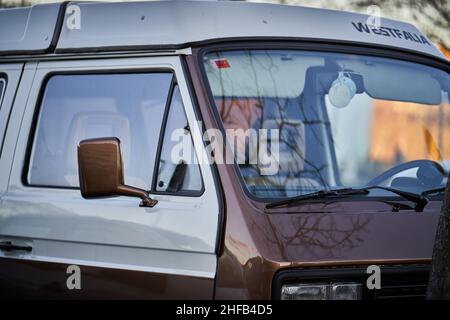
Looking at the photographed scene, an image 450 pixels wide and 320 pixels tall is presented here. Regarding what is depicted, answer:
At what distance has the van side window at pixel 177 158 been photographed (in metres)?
4.38

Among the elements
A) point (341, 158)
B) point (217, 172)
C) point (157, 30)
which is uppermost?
point (157, 30)

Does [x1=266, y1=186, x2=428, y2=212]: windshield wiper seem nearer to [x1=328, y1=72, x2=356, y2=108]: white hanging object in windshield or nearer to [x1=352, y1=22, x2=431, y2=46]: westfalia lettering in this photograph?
[x1=328, y1=72, x2=356, y2=108]: white hanging object in windshield

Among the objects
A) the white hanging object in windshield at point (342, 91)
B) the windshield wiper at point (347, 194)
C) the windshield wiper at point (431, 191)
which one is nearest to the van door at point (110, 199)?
the windshield wiper at point (347, 194)

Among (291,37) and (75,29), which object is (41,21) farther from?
(291,37)

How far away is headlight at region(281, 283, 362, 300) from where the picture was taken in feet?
12.9

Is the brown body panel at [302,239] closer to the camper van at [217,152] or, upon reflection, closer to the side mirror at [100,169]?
the camper van at [217,152]

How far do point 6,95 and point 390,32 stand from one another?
2035 millimetres

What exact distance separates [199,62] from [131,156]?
56 centimetres

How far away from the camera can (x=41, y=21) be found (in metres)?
5.09

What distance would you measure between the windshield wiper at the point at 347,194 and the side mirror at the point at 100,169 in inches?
25.9

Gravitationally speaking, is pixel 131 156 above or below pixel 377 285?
above

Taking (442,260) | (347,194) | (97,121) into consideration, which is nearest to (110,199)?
(97,121)

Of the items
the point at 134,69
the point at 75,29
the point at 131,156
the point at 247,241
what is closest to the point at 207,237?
the point at 247,241

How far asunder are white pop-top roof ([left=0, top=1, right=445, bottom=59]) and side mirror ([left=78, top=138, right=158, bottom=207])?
67cm
